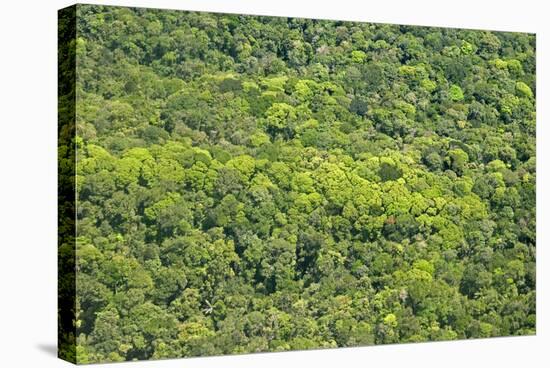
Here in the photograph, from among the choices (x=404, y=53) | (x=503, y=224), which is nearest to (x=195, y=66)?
(x=404, y=53)

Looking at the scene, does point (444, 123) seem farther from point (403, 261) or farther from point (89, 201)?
point (89, 201)

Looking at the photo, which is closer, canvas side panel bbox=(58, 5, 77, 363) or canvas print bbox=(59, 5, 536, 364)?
canvas side panel bbox=(58, 5, 77, 363)

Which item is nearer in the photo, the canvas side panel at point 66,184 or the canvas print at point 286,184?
the canvas side panel at point 66,184

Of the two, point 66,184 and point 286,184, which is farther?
point 286,184
